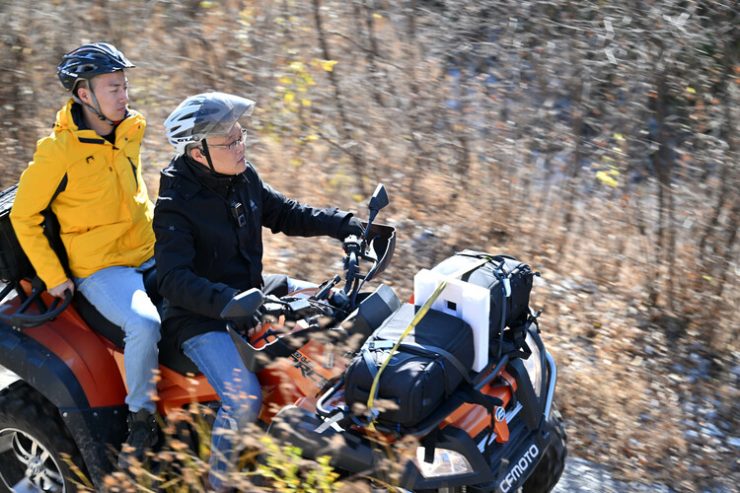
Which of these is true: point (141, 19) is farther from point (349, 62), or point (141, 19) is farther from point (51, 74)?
point (349, 62)

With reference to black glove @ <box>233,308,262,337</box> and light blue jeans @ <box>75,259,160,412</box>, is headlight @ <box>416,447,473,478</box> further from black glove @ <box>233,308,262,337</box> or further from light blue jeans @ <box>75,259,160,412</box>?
light blue jeans @ <box>75,259,160,412</box>

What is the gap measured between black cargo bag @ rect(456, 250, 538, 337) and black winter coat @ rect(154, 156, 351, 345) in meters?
0.85

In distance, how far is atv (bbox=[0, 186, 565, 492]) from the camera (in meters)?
3.34

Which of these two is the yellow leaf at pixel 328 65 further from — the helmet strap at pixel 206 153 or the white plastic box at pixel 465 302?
the white plastic box at pixel 465 302

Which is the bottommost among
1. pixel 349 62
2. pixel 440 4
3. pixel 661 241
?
pixel 661 241

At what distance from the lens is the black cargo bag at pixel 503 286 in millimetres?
3555

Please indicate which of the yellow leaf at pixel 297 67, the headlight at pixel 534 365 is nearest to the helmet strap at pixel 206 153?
the headlight at pixel 534 365

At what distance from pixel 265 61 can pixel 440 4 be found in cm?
194

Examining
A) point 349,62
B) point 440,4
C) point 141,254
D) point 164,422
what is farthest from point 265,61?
point 164,422

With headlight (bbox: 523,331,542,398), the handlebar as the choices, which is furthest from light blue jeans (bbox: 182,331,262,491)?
headlight (bbox: 523,331,542,398)

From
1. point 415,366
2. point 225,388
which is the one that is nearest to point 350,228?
point 225,388

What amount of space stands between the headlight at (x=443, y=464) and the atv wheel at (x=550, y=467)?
79 cm

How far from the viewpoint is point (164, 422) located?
13.3ft

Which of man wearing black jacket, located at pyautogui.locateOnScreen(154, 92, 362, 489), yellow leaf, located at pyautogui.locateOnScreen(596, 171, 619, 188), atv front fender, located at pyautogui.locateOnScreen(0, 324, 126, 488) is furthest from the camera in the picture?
yellow leaf, located at pyautogui.locateOnScreen(596, 171, 619, 188)
